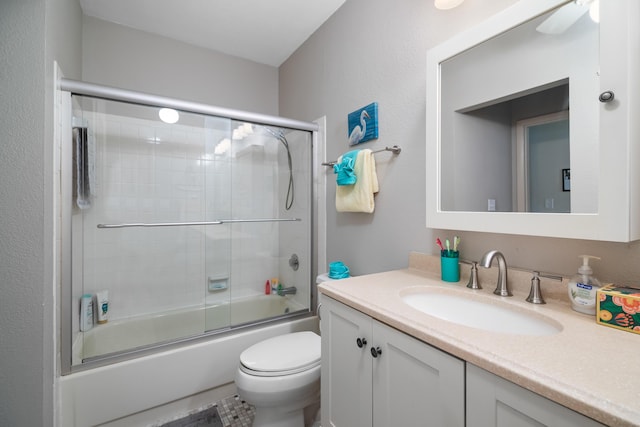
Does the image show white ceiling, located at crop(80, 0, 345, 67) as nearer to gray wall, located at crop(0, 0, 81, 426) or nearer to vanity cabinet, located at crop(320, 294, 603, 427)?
gray wall, located at crop(0, 0, 81, 426)

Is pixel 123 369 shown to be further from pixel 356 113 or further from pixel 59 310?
pixel 356 113

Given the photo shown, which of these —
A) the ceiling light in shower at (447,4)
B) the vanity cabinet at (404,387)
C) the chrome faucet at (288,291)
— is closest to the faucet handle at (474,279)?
the vanity cabinet at (404,387)

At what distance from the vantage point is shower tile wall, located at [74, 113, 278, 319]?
1.90 metres

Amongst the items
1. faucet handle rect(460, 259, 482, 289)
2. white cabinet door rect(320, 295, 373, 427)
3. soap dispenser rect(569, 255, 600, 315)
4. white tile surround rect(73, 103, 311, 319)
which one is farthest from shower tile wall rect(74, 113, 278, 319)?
soap dispenser rect(569, 255, 600, 315)

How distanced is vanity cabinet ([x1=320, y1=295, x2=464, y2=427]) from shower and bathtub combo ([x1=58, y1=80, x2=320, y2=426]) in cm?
31

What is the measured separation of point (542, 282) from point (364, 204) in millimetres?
855

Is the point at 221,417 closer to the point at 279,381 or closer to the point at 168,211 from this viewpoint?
the point at 279,381

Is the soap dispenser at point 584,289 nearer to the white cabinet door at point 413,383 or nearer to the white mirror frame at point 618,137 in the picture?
the white mirror frame at point 618,137

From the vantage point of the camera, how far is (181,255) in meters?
2.11

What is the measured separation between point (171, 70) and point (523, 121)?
2.41m

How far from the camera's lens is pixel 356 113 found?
1700 millimetres

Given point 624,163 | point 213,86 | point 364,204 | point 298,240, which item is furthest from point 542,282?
point 213,86

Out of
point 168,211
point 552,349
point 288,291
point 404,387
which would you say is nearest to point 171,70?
point 168,211

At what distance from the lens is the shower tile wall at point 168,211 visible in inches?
74.7
